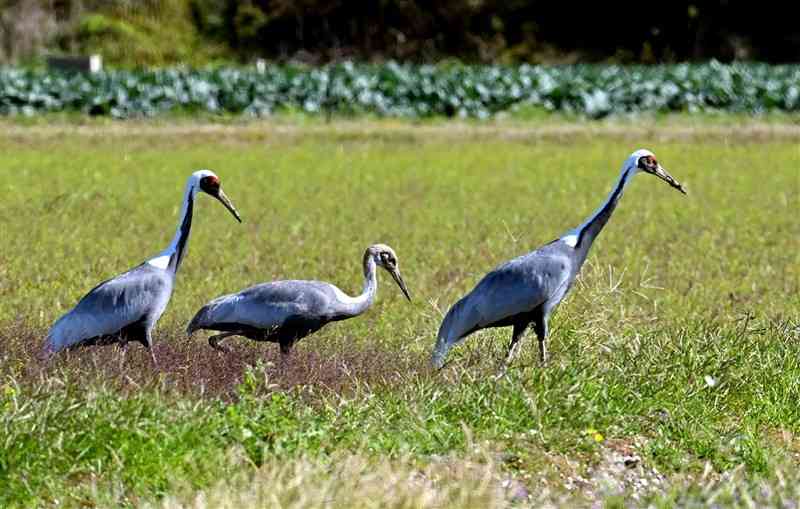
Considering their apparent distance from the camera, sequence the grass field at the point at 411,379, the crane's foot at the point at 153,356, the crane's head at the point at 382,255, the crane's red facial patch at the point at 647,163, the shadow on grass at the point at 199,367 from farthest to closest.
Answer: the crane's head at the point at 382,255 < the crane's red facial patch at the point at 647,163 < the crane's foot at the point at 153,356 < the shadow on grass at the point at 199,367 < the grass field at the point at 411,379

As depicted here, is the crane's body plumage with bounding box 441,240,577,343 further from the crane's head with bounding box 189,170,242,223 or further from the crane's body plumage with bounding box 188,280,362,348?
the crane's head with bounding box 189,170,242,223

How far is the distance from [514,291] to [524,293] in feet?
0.20

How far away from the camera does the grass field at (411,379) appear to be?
711 cm

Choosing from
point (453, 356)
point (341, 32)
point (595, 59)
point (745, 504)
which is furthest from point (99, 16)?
point (745, 504)

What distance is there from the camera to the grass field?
23.3 ft

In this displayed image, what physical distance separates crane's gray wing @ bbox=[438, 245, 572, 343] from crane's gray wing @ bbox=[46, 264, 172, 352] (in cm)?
174

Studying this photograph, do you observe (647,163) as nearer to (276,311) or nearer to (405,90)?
(276,311)

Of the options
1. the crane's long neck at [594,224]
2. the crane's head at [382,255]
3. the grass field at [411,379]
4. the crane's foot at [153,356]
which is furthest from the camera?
the crane's head at [382,255]

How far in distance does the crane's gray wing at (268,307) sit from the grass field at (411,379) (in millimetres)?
221

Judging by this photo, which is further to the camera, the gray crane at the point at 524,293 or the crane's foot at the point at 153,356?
the gray crane at the point at 524,293

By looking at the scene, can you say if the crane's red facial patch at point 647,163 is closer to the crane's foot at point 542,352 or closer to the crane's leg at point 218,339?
the crane's foot at point 542,352

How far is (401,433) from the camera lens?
7672mm

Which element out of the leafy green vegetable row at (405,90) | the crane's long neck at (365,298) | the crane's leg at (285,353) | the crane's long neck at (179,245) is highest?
the crane's long neck at (179,245)

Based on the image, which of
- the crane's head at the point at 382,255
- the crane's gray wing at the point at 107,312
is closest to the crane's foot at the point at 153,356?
the crane's gray wing at the point at 107,312
